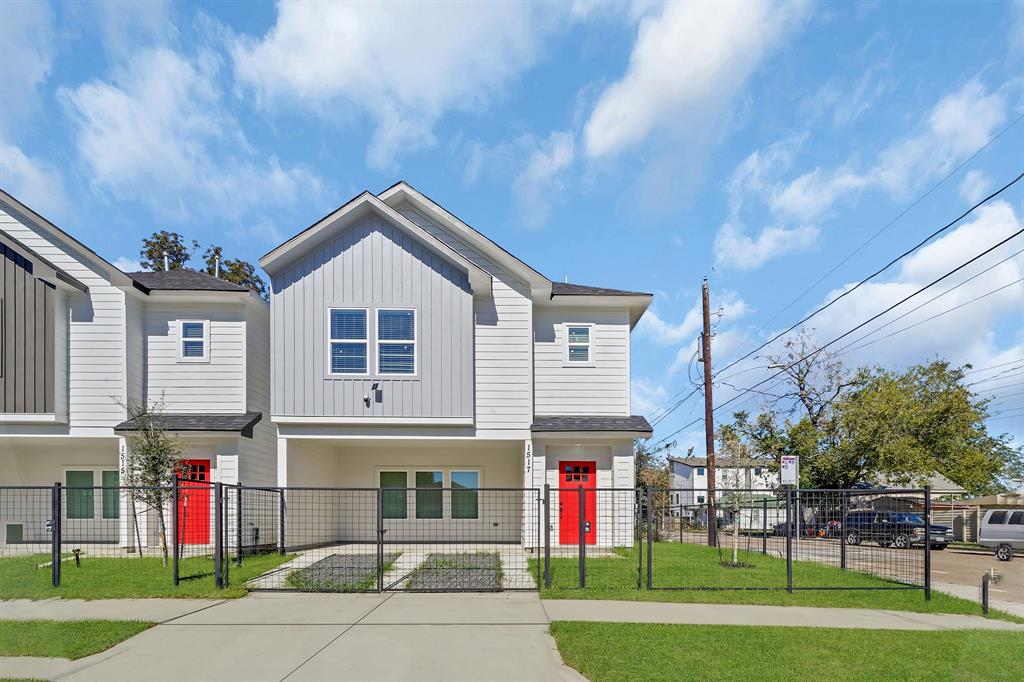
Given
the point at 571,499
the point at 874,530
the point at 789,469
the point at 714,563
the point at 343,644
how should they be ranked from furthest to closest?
the point at 789,469 < the point at 571,499 < the point at 714,563 < the point at 874,530 < the point at 343,644

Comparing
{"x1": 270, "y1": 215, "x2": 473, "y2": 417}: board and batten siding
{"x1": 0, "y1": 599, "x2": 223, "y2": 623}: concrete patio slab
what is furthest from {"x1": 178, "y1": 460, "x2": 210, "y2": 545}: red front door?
{"x1": 0, "y1": 599, "x2": 223, "y2": 623}: concrete patio slab

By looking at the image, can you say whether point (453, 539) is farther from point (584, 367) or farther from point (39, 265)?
point (39, 265)

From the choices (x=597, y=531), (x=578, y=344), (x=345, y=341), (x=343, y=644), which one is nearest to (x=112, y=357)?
(x=345, y=341)

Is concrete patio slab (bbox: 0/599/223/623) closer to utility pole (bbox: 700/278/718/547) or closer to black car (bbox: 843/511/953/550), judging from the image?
black car (bbox: 843/511/953/550)

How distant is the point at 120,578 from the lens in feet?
42.5

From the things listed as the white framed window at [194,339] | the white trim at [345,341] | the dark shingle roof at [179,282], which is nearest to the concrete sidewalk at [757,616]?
the white trim at [345,341]

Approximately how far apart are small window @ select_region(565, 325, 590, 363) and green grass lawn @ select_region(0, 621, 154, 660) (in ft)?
41.9

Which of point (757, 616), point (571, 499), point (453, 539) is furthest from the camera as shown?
point (453, 539)

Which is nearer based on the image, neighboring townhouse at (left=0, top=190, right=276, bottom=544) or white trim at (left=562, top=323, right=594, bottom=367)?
neighboring townhouse at (left=0, top=190, right=276, bottom=544)

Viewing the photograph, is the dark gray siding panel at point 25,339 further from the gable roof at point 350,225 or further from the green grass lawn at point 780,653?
the green grass lawn at point 780,653

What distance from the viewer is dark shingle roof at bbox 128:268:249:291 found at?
1895 cm

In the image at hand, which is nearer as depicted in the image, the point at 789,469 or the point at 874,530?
the point at 874,530

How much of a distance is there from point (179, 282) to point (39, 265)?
3.26m

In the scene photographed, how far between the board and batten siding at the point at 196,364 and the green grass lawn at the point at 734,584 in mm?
9491
